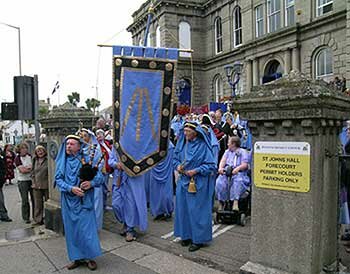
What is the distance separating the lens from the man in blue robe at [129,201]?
6.01 metres

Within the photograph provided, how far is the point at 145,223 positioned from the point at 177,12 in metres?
28.3

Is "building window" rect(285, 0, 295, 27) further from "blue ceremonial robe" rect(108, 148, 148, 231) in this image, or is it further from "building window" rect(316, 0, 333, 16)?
"blue ceremonial robe" rect(108, 148, 148, 231)

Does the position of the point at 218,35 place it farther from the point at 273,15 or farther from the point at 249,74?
the point at 273,15

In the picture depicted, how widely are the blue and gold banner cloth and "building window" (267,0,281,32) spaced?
66.0 ft

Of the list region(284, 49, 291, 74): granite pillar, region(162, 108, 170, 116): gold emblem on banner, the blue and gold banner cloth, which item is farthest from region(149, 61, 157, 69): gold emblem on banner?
region(284, 49, 291, 74): granite pillar

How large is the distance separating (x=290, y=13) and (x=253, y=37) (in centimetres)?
346

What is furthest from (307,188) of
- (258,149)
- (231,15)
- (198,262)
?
(231,15)

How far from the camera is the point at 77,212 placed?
487cm

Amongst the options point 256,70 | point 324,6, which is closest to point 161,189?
point 324,6

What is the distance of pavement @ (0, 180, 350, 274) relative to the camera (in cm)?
478

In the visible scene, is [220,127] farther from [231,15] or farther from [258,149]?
[231,15]

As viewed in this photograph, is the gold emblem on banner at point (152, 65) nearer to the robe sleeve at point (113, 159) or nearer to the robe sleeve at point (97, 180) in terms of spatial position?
the robe sleeve at point (113, 159)

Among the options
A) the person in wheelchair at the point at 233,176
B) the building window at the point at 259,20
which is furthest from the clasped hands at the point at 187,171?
the building window at the point at 259,20

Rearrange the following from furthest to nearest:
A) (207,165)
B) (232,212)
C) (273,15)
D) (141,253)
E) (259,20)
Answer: (259,20) < (273,15) < (232,212) < (207,165) < (141,253)
